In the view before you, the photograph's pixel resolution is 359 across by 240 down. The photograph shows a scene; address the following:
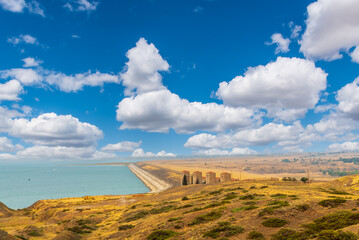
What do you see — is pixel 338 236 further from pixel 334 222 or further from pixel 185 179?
pixel 185 179

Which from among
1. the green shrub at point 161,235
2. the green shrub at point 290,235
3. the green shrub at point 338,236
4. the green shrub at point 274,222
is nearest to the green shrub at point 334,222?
the green shrub at point 290,235

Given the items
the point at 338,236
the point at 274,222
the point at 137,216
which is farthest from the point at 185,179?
the point at 338,236

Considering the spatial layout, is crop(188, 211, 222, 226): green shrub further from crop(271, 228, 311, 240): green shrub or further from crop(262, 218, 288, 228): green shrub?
crop(271, 228, 311, 240): green shrub

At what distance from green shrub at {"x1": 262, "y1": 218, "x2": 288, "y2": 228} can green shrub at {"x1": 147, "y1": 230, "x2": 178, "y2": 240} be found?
300 inches

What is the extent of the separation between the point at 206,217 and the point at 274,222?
7181mm

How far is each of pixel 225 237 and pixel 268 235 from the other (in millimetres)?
2980

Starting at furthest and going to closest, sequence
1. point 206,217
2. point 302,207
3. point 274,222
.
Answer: point 206,217 → point 302,207 → point 274,222

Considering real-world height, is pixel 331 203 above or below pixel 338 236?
below

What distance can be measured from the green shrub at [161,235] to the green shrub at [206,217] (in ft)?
8.78

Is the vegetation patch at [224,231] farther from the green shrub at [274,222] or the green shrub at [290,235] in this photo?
the green shrub at [290,235]

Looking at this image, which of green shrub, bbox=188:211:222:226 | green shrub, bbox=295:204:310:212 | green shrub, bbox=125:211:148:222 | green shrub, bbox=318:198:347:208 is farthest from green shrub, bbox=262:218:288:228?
green shrub, bbox=125:211:148:222

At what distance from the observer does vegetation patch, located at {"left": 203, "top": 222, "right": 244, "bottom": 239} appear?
16109 millimetres

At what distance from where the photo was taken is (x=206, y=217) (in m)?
21.8

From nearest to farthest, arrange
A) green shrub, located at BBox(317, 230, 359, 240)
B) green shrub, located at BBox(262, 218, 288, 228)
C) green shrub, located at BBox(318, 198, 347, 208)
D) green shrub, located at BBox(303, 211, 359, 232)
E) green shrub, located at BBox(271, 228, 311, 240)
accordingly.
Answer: green shrub, located at BBox(317, 230, 359, 240), green shrub, located at BBox(271, 228, 311, 240), green shrub, located at BBox(303, 211, 359, 232), green shrub, located at BBox(262, 218, 288, 228), green shrub, located at BBox(318, 198, 347, 208)
